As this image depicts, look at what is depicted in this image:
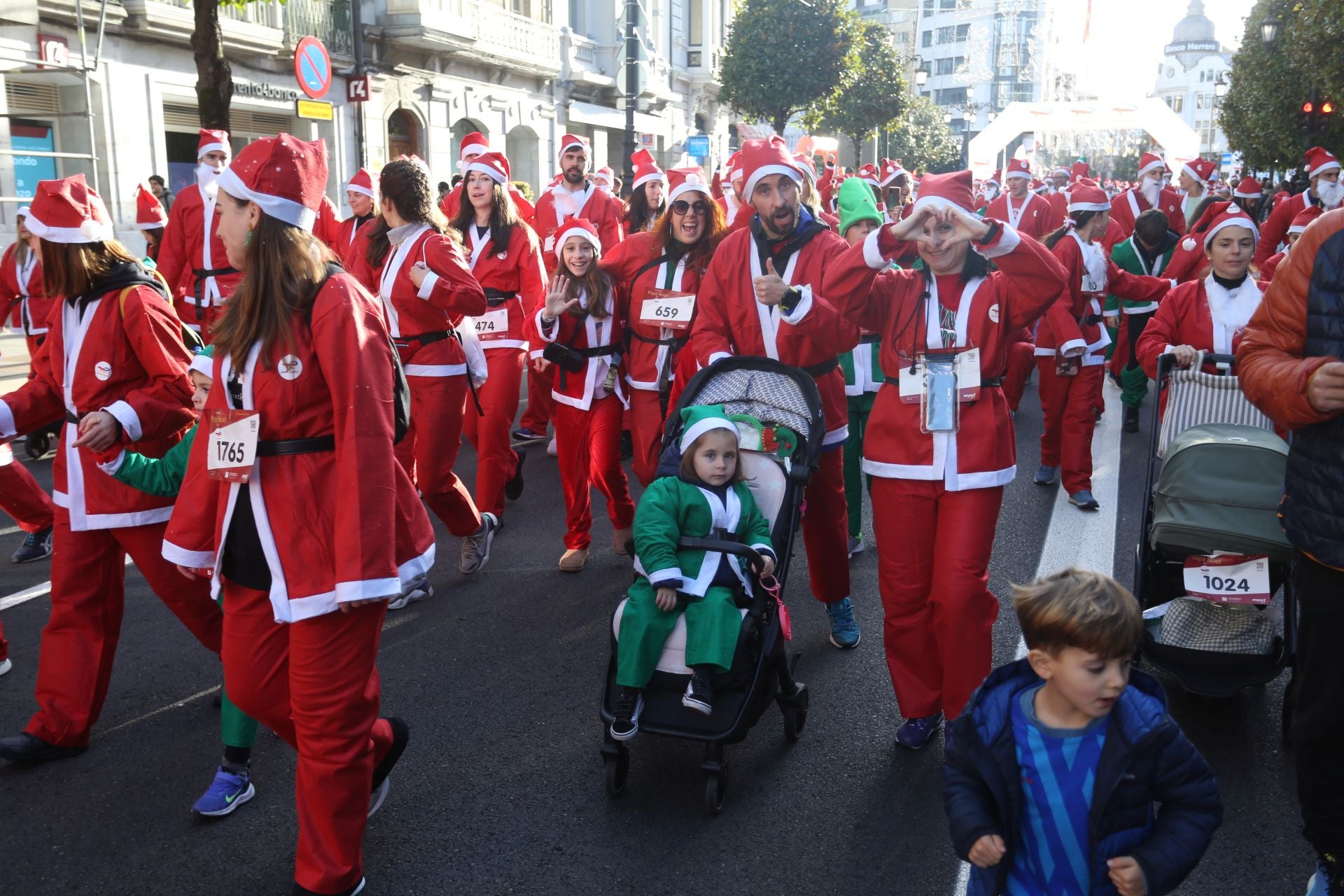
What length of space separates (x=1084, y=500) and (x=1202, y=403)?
9.35ft

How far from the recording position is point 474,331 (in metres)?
6.29

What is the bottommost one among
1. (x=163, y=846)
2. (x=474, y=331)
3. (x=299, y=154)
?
(x=163, y=846)

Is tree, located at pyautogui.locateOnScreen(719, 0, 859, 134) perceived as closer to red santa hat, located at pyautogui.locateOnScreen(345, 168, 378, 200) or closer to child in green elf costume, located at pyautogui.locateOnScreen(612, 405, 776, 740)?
red santa hat, located at pyautogui.locateOnScreen(345, 168, 378, 200)

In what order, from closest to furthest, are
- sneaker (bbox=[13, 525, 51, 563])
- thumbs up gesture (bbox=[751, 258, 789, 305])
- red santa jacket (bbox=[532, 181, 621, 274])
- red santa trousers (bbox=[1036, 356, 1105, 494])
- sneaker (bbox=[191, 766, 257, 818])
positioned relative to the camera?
sneaker (bbox=[191, 766, 257, 818]), thumbs up gesture (bbox=[751, 258, 789, 305]), sneaker (bbox=[13, 525, 51, 563]), red santa trousers (bbox=[1036, 356, 1105, 494]), red santa jacket (bbox=[532, 181, 621, 274])

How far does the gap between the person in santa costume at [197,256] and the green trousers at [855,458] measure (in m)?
4.40

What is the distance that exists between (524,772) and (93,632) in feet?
5.11

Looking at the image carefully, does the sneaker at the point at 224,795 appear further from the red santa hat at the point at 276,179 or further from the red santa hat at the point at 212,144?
the red santa hat at the point at 212,144

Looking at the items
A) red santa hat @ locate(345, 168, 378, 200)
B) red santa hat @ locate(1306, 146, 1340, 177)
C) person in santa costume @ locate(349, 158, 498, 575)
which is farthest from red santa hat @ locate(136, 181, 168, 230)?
red santa hat @ locate(1306, 146, 1340, 177)

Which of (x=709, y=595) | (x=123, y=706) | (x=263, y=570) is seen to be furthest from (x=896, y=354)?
(x=123, y=706)

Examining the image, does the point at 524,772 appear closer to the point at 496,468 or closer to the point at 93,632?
the point at 93,632

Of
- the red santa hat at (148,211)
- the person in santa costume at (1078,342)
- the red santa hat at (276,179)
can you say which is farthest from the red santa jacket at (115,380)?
the red santa hat at (148,211)

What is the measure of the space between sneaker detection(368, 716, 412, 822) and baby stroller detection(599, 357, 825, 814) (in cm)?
63

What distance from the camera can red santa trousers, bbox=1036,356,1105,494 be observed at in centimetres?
740

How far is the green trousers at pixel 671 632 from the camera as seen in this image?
3.69 metres
